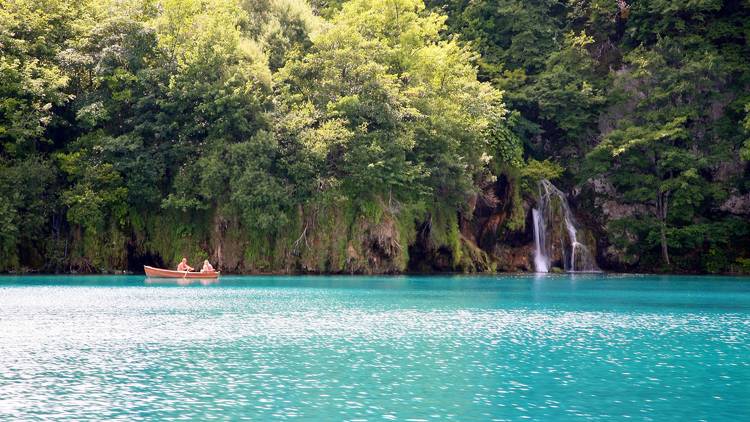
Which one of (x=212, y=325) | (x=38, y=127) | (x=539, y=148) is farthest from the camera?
(x=539, y=148)

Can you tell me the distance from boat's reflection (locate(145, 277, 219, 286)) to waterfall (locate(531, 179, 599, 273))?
84.1 feet

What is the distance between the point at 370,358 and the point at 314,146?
34179 mm

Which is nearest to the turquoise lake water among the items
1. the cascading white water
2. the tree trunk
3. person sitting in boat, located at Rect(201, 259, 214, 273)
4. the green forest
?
person sitting in boat, located at Rect(201, 259, 214, 273)

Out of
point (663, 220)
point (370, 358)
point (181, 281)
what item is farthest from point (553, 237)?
point (370, 358)

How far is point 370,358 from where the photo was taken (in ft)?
59.3

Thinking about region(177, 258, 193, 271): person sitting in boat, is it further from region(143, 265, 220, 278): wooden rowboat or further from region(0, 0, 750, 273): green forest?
region(0, 0, 750, 273): green forest

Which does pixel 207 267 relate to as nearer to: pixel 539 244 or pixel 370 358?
pixel 539 244

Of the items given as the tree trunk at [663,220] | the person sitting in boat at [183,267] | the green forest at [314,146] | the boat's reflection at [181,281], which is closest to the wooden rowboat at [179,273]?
the boat's reflection at [181,281]

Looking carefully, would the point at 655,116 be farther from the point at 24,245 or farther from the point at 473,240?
the point at 24,245

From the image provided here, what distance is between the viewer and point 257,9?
58281 millimetres

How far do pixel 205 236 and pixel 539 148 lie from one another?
96.8 feet

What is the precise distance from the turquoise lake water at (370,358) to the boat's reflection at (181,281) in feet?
31.7

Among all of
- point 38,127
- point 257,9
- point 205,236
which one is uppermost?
point 257,9

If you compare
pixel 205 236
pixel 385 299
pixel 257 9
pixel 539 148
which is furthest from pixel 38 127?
pixel 539 148
